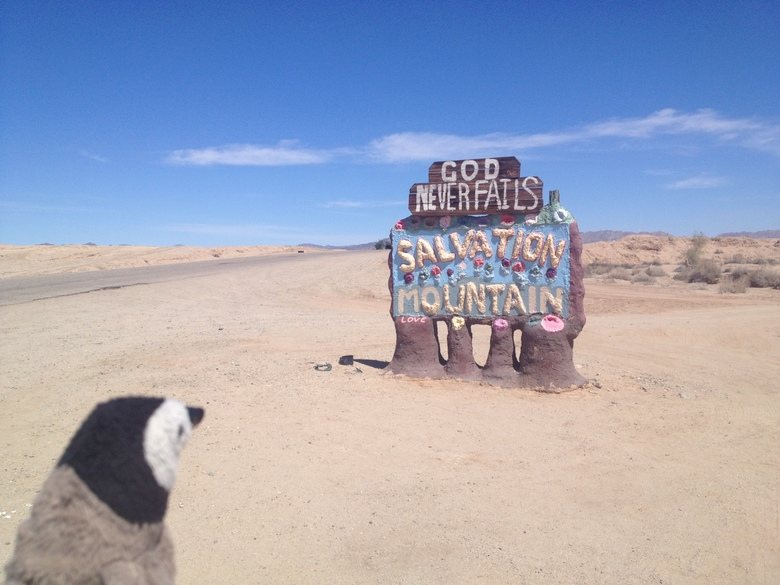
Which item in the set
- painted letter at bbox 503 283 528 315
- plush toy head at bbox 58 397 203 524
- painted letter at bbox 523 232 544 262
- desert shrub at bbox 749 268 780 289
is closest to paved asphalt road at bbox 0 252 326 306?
painted letter at bbox 503 283 528 315

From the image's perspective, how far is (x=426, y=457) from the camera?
643 centimetres

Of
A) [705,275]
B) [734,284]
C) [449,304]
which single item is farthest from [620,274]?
[449,304]

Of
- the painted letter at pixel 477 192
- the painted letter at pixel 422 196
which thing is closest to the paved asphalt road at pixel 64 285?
the painted letter at pixel 422 196

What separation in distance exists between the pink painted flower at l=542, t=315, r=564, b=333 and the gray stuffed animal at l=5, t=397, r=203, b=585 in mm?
7591

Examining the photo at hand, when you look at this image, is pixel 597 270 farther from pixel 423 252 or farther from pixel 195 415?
pixel 195 415

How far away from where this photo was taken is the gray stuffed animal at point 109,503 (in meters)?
1.75

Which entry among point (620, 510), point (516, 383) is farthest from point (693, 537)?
point (516, 383)

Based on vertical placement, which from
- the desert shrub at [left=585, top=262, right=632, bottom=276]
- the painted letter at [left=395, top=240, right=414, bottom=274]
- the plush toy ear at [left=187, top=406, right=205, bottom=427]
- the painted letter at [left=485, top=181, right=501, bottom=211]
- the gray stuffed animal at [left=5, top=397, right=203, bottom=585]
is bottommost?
the desert shrub at [left=585, top=262, right=632, bottom=276]

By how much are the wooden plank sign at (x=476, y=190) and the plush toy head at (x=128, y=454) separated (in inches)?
304

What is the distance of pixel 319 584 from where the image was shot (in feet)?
13.8

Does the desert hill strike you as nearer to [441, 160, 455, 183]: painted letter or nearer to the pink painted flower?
[441, 160, 455, 183]: painted letter

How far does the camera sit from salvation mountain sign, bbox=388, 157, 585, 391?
8953mm

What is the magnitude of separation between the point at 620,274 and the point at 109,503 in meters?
30.8

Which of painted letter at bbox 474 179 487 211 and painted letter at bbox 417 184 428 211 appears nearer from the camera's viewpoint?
painted letter at bbox 474 179 487 211
